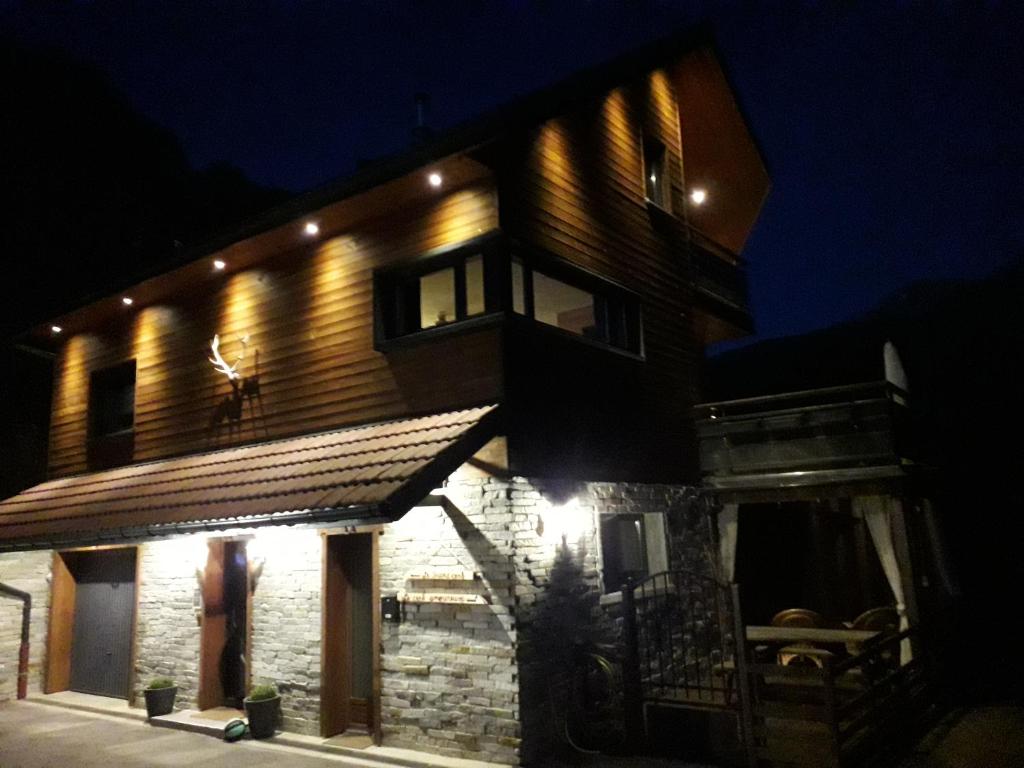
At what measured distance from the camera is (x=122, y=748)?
9109mm

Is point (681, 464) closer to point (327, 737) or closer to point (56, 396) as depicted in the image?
point (327, 737)

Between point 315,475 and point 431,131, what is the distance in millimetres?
7520

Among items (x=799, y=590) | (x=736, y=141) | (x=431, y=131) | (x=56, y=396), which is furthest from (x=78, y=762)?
(x=736, y=141)

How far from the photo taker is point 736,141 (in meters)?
15.0

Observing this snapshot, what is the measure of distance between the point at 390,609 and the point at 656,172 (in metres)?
8.91

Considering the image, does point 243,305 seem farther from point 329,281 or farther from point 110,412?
point 110,412

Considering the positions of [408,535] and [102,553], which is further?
[102,553]

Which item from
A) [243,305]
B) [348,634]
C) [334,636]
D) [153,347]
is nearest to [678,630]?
[348,634]

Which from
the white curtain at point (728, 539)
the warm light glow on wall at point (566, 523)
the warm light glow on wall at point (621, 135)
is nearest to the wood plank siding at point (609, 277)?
the warm light glow on wall at point (621, 135)

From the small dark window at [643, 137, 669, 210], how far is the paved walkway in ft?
32.1

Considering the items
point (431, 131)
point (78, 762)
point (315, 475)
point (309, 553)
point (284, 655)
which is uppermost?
point (431, 131)

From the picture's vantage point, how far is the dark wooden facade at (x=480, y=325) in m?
8.57

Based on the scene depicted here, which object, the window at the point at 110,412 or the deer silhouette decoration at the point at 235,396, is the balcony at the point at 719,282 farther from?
the window at the point at 110,412

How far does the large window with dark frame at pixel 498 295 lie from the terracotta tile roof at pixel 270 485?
138 centimetres
